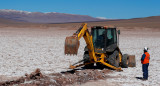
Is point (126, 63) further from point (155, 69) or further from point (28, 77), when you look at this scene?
point (28, 77)

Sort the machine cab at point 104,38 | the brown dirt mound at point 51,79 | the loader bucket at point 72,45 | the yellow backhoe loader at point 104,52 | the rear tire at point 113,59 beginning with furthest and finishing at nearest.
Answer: the machine cab at point 104,38
the rear tire at point 113,59
the yellow backhoe loader at point 104,52
the loader bucket at point 72,45
the brown dirt mound at point 51,79

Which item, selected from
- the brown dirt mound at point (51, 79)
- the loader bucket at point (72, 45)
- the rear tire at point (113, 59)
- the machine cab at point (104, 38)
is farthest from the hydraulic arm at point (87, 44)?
the brown dirt mound at point (51, 79)

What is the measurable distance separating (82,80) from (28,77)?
83.3 inches

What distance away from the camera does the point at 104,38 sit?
1324 centimetres

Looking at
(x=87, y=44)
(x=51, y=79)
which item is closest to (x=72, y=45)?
(x=51, y=79)

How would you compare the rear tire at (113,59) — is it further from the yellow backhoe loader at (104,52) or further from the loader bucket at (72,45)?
the loader bucket at (72,45)

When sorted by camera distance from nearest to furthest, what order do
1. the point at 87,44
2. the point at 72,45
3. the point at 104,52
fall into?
1. the point at 72,45
2. the point at 87,44
3. the point at 104,52

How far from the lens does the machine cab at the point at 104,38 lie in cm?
1316

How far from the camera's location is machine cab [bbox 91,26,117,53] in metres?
13.2

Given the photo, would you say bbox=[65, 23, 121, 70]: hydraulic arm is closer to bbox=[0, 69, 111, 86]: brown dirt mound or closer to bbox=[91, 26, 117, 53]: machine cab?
bbox=[91, 26, 117, 53]: machine cab

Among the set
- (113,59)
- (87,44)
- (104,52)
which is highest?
(87,44)

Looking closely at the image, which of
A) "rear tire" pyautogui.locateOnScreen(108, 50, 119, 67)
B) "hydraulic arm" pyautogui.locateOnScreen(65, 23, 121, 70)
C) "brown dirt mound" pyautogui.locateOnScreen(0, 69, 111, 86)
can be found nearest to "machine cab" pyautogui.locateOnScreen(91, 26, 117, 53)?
"rear tire" pyautogui.locateOnScreen(108, 50, 119, 67)

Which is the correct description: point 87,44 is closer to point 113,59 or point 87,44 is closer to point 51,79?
point 113,59

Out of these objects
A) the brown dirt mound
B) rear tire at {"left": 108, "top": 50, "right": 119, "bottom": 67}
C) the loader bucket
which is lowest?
the brown dirt mound
